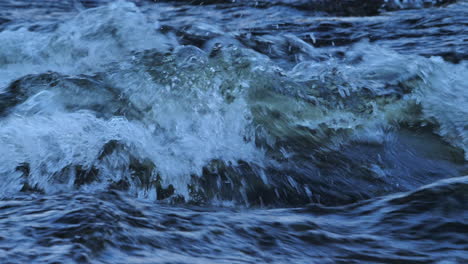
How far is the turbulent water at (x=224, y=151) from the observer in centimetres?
226

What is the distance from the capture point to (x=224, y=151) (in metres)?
3.16

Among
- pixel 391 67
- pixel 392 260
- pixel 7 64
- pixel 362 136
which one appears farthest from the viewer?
pixel 7 64

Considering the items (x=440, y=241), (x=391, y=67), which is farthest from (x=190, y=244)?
(x=391, y=67)

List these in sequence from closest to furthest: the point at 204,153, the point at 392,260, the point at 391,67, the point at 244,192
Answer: the point at 392,260
the point at 244,192
the point at 204,153
the point at 391,67

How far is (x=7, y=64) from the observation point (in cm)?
460

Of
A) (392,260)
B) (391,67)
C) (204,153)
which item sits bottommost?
(392,260)

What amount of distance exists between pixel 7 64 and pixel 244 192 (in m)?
2.36

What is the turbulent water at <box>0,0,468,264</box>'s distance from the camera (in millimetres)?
2262

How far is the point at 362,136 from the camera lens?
11.5ft

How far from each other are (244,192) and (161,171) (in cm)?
37

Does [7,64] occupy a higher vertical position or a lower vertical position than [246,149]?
higher

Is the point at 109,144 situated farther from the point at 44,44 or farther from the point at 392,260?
the point at 44,44

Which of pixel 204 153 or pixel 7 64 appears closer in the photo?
pixel 204 153

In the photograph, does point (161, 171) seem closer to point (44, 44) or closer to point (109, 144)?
point (109, 144)
